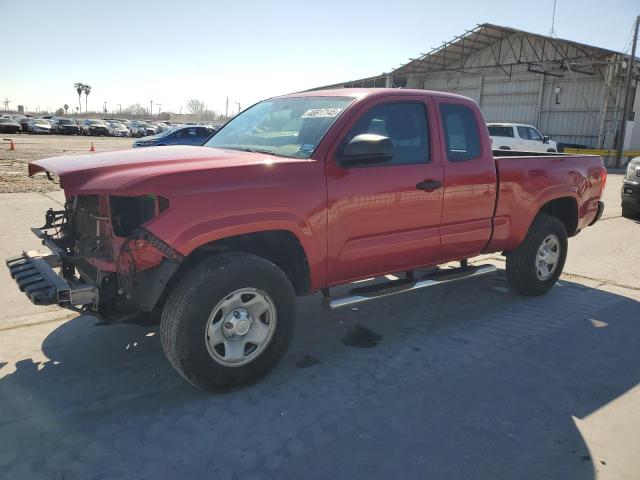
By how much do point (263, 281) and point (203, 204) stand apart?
64cm

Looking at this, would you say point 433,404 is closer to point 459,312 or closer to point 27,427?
point 459,312

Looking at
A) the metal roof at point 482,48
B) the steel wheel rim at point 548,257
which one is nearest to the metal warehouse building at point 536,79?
the metal roof at point 482,48

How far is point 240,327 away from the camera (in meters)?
3.37

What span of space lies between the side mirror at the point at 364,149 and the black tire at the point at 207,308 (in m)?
0.95

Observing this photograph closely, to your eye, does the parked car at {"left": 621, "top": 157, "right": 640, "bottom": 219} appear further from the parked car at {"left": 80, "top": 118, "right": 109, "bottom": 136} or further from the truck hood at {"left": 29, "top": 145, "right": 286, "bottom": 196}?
the parked car at {"left": 80, "top": 118, "right": 109, "bottom": 136}

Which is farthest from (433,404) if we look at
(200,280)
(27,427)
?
(27,427)

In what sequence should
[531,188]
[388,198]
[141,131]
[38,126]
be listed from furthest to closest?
[141,131] < [38,126] < [531,188] < [388,198]

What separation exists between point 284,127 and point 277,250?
3.51ft

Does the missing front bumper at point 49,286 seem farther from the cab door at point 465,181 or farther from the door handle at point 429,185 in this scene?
the cab door at point 465,181

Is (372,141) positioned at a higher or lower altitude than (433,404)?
higher

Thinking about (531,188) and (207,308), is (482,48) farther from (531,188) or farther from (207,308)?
(207,308)

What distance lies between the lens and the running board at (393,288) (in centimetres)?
390

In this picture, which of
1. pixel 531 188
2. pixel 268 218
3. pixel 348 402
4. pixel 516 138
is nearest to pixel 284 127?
pixel 268 218

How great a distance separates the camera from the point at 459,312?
511cm
